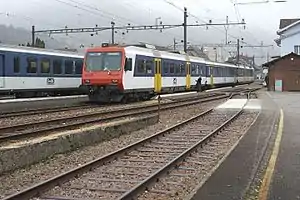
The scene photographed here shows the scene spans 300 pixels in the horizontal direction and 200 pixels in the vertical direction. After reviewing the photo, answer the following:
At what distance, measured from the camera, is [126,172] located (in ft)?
29.1

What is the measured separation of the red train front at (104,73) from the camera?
2519 cm

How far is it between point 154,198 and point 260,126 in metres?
10.2

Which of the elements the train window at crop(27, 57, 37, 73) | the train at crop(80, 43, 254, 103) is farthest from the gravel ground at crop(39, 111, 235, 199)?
the train window at crop(27, 57, 37, 73)

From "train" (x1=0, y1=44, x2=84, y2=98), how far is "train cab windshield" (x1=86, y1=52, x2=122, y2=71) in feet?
9.23

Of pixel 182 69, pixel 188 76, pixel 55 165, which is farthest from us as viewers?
pixel 188 76

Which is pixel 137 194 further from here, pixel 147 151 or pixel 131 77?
pixel 131 77

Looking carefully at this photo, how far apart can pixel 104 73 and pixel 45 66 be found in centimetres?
429

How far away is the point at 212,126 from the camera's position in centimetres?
1662

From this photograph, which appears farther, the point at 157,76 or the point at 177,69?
the point at 177,69

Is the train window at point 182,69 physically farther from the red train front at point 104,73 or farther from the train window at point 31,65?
the train window at point 31,65

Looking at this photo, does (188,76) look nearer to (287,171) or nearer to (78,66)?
(78,66)

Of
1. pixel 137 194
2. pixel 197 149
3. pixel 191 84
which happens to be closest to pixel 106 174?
pixel 137 194

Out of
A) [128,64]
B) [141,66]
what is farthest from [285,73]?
[128,64]

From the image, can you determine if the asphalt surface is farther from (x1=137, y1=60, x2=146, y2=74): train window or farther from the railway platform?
(x1=137, y1=60, x2=146, y2=74): train window
